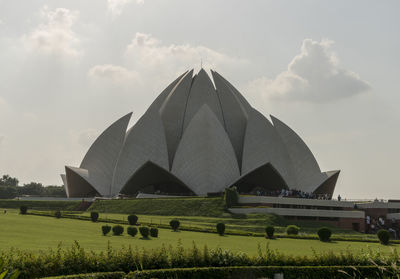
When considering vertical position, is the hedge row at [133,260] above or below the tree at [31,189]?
below

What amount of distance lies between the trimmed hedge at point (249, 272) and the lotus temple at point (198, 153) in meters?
30.9

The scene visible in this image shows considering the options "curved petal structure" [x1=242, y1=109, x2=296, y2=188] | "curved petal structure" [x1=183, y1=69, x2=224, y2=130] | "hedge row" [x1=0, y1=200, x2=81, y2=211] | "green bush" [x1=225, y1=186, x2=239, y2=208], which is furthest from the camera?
"curved petal structure" [x1=183, y1=69, x2=224, y2=130]

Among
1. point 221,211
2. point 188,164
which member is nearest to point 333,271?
point 221,211

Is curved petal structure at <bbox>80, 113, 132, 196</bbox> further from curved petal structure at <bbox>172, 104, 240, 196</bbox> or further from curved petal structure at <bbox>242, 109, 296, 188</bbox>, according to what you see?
curved petal structure at <bbox>242, 109, 296, 188</bbox>

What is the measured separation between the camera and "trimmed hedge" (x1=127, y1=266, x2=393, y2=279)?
33.4 feet

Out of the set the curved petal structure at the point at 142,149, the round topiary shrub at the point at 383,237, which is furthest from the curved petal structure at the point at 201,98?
the round topiary shrub at the point at 383,237

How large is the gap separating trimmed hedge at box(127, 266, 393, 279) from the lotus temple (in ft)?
101

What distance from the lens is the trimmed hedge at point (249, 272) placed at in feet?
33.4

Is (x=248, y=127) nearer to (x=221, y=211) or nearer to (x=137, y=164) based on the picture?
(x=137, y=164)

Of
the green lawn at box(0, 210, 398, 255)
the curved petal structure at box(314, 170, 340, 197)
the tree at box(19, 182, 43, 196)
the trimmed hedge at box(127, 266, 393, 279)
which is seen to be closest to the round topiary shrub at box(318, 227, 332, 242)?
the green lawn at box(0, 210, 398, 255)

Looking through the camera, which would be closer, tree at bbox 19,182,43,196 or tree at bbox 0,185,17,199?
tree at bbox 0,185,17,199

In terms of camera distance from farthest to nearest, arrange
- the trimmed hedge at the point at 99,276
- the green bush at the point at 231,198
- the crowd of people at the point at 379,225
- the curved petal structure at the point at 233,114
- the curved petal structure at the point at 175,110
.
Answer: the curved petal structure at the point at 233,114, the curved petal structure at the point at 175,110, the crowd of people at the point at 379,225, the green bush at the point at 231,198, the trimmed hedge at the point at 99,276

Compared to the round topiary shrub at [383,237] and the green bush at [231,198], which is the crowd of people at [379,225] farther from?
the round topiary shrub at [383,237]

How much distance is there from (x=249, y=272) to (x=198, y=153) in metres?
32.5
